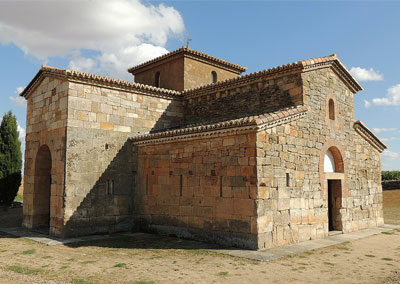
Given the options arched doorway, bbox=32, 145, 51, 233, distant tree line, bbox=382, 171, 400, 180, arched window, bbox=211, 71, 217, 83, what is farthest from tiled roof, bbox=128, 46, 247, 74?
distant tree line, bbox=382, 171, 400, 180

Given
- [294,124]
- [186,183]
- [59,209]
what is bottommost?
[59,209]

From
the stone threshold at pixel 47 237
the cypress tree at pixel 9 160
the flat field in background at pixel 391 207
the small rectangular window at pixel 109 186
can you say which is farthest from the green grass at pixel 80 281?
the cypress tree at pixel 9 160

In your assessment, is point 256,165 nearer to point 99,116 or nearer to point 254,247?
point 254,247

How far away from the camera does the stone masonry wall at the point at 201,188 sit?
838 cm

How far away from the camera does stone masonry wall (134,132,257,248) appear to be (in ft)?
27.5

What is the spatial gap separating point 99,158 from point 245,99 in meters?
→ 5.22

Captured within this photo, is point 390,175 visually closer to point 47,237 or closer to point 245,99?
point 245,99

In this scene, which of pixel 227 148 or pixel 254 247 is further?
pixel 227 148

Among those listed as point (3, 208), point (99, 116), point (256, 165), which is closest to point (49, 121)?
point (99, 116)

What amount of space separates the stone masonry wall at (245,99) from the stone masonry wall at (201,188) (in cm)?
255

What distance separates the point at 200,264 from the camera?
275 inches

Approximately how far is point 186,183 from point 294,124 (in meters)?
3.55

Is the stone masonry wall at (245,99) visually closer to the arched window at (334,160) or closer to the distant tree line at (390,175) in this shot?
the arched window at (334,160)

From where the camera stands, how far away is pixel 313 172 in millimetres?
10023
